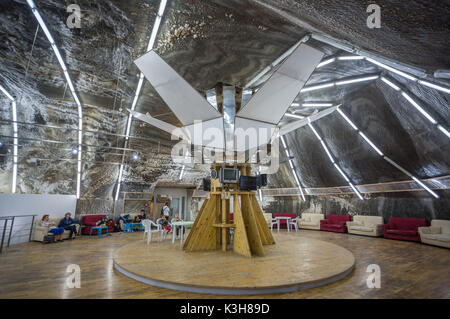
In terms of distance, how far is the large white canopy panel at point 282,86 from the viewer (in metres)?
4.90

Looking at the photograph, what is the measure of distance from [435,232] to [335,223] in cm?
416

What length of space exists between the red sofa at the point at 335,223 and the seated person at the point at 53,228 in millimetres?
12354

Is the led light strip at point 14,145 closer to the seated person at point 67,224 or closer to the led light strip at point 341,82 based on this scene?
the seated person at point 67,224

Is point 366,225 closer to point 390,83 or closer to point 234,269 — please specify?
point 390,83

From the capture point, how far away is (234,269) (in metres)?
4.24

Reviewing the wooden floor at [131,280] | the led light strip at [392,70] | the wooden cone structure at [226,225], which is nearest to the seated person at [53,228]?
the wooden floor at [131,280]

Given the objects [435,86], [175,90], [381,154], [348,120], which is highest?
[348,120]

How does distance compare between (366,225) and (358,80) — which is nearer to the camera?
(358,80)

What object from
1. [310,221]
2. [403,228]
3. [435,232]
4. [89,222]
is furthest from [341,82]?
[89,222]

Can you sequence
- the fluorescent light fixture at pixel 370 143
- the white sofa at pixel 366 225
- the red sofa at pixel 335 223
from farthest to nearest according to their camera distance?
the red sofa at pixel 335 223 < the white sofa at pixel 366 225 < the fluorescent light fixture at pixel 370 143

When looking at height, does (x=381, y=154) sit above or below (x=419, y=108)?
below
